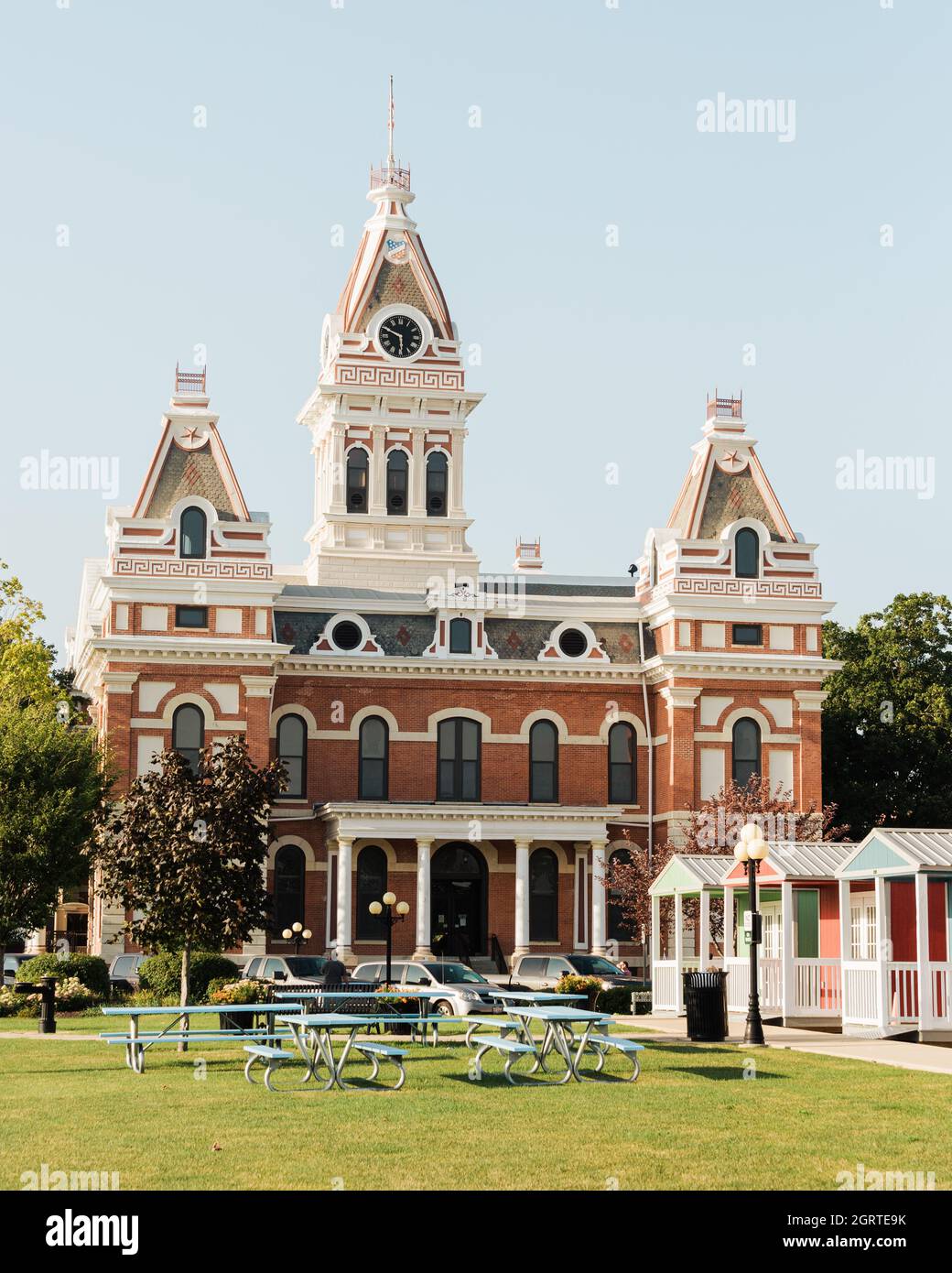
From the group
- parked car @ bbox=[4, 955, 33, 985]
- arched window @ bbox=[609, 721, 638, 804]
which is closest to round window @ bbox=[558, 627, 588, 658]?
arched window @ bbox=[609, 721, 638, 804]

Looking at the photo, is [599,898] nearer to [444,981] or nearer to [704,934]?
[704,934]

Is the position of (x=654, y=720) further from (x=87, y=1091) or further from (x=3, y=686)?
(x=87, y=1091)

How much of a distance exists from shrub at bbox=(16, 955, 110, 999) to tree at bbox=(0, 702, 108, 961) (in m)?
2.54

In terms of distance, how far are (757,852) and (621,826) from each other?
88.3 ft

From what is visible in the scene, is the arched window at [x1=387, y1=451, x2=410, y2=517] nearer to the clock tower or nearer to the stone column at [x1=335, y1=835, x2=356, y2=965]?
the clock tower

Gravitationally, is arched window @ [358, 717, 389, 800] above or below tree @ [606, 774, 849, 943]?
above

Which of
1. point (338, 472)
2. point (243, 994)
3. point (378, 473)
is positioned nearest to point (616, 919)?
point (378, 473)

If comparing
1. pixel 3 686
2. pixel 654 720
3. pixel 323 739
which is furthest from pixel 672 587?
pixel 3 686

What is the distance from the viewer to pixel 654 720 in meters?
56.4

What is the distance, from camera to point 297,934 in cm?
5288

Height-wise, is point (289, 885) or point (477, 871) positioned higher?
point (477, 871)

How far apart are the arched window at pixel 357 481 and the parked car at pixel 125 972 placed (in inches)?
827

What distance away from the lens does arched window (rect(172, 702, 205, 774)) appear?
52.1 m

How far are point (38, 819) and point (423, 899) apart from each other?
503 inches
